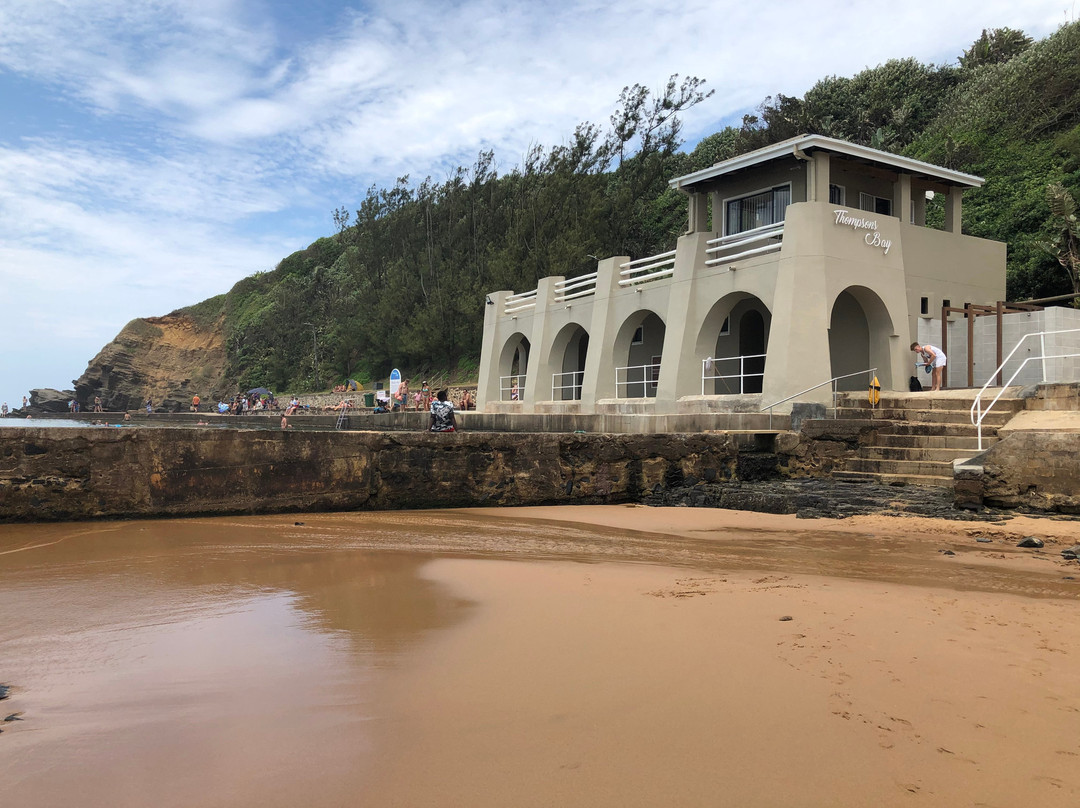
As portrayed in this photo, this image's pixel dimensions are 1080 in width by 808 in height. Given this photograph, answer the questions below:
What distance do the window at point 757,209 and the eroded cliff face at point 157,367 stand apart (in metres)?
60.6

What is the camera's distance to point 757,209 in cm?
1997

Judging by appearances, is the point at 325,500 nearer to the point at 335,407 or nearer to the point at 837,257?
the point at 837,257

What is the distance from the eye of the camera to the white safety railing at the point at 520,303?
27913mm

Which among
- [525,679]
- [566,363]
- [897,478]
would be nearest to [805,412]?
[897,478]

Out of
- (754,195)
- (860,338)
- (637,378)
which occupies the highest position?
(754,195)

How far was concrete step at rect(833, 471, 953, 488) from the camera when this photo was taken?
10.2 meters

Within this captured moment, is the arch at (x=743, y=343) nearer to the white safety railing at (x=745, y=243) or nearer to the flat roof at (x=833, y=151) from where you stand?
the white safety railing at (x=745, y=243)

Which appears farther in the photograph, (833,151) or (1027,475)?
(833,151)

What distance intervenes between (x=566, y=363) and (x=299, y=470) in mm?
21959

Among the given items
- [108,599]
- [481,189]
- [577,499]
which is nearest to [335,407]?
[481,189]

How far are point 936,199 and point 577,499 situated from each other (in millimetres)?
24145

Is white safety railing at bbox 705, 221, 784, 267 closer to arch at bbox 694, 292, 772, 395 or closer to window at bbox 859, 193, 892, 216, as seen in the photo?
arch at bbox 694, 292, 772, 395

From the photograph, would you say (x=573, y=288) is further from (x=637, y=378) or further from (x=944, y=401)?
(x=944, y=401)

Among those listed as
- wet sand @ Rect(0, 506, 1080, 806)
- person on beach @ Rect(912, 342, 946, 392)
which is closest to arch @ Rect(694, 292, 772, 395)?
person on beach @ Rect(912, 342, 946, 392)
